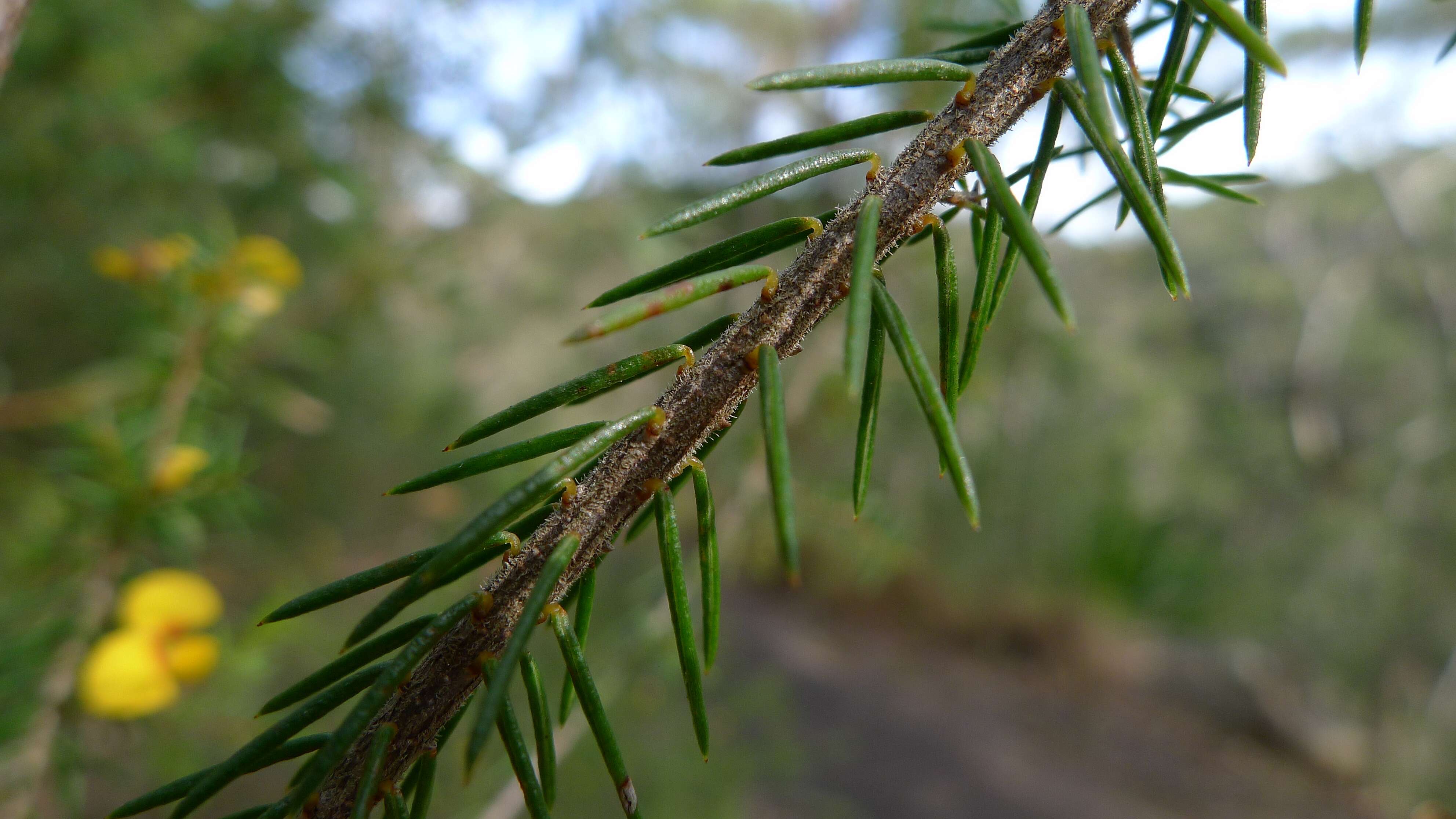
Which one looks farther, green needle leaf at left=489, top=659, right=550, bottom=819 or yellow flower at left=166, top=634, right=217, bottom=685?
yellow flower at left=166, top=634, right=217, bottom=685

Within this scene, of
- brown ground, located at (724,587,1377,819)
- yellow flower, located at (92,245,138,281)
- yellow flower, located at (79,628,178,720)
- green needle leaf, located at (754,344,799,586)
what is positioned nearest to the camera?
green needle leaf, located at (754,344,799,586)

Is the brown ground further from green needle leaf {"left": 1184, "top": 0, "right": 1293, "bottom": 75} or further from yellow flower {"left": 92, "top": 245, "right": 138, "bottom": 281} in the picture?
green needle leaf {"left": 1184, "top": 0, "right": 1293, "bottom": 75}

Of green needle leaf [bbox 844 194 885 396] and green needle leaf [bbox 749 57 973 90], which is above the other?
green needle leaf [bbox 749 57 973 90]

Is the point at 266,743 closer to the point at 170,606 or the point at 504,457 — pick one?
the point at 504,457

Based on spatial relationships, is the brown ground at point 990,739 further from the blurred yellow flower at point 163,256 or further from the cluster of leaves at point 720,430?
the cluster of leaves at point 720,430


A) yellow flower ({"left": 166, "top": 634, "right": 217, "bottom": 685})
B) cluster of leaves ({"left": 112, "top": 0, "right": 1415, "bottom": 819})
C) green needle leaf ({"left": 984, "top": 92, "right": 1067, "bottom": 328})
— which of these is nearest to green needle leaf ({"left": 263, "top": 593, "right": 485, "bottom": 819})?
cluster of leaves ({"left": 112, "top": 0, "right": 1415, "bottom": 819})

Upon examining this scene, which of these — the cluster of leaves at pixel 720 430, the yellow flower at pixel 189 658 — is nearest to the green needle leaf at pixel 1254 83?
the cluster of leaves at pixel 720 430

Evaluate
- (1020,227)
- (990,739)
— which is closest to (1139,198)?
(1020,227)

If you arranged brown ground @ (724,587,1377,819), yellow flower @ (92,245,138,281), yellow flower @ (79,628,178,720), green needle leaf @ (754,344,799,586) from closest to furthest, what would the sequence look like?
green needle leaf @ (754,344,799,586)
yellow flower @ (79,628,178,720)
yellow flower @ (92,245,138,281)
brown ground @ (724,587,1377,819)
